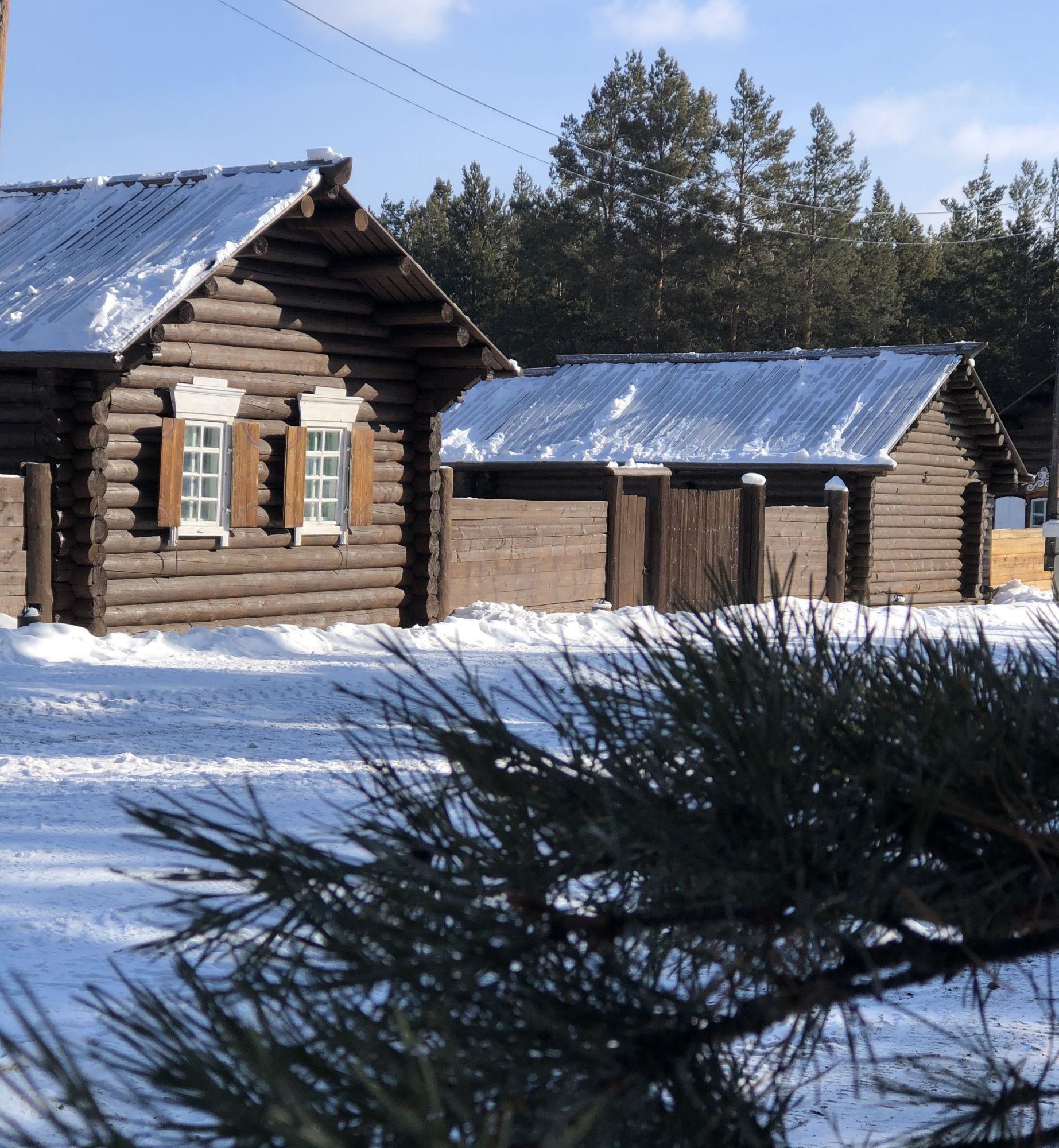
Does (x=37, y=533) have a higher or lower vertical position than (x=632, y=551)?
higher

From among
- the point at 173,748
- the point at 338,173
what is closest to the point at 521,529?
the point at 338,173

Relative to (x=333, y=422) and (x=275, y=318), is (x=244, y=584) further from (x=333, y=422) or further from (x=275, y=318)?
(x=275, y=318)

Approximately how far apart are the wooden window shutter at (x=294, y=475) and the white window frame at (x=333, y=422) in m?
0.12

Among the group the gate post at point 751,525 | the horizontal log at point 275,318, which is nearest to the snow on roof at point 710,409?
the gate post at point 751,525

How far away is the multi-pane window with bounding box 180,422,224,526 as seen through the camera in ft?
41.1

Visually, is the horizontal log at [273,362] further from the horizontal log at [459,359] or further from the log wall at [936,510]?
the log wall at [936,510]

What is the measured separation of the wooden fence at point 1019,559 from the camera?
2805 cm

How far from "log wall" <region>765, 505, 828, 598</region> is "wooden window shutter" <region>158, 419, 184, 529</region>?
9607 millimetres

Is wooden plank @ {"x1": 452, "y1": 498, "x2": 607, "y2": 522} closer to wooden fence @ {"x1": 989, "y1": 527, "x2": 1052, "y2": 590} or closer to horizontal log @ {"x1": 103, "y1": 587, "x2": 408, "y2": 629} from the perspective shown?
horizontal log @ {"x1": 103, "y1": 587, "x2": 408, "y2": 629}

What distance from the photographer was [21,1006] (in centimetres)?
388

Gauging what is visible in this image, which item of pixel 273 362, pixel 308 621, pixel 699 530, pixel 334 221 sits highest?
pixel 334 221

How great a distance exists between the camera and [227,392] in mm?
12758

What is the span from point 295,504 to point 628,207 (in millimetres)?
35215

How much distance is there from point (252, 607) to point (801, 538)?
10132mm
